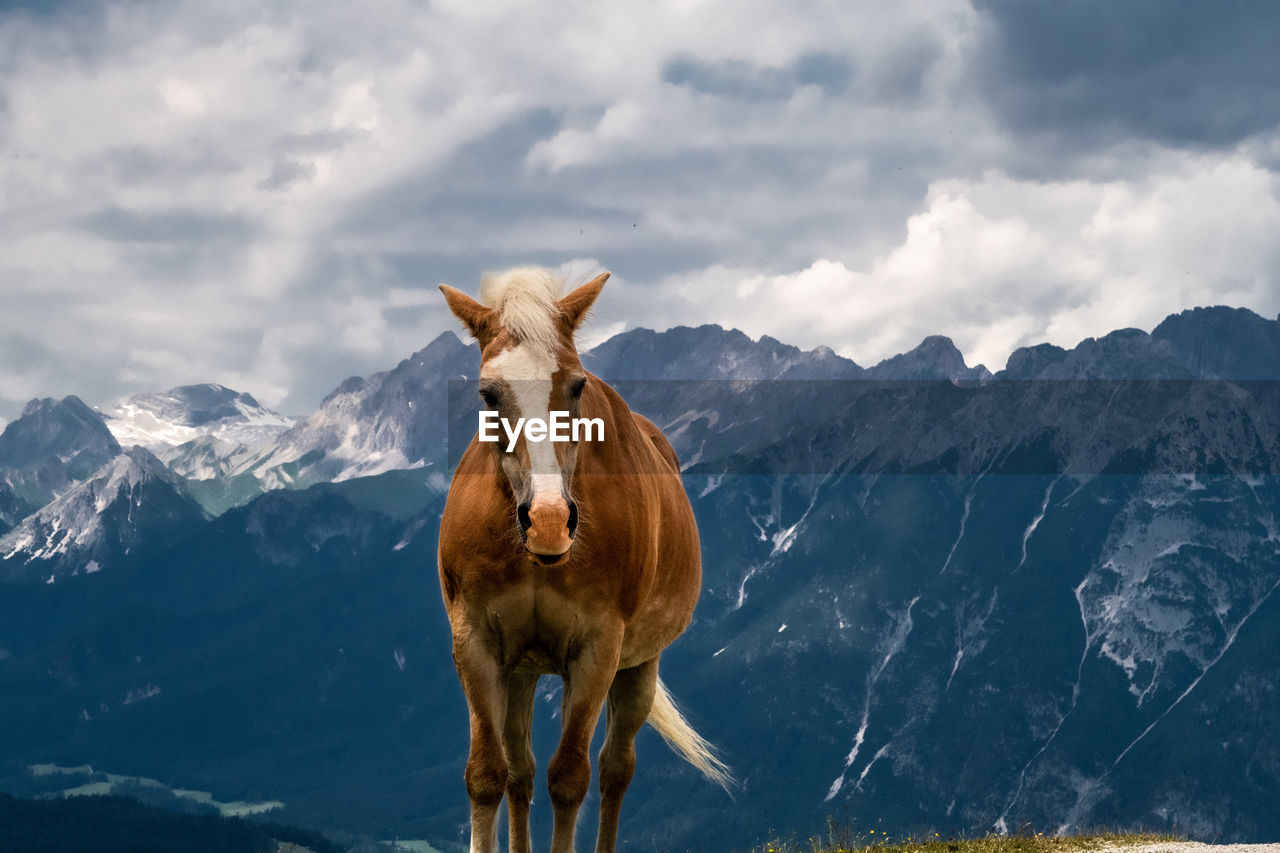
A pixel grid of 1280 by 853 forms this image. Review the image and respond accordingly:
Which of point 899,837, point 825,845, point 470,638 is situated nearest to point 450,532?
point 470,638

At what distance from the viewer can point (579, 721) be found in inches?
450

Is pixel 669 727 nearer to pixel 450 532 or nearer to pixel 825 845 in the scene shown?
pixel 825 845

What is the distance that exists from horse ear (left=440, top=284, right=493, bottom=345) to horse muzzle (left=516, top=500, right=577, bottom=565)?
213 centimetres

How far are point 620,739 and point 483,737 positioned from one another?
354cm

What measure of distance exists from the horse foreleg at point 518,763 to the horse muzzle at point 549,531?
2967 mm

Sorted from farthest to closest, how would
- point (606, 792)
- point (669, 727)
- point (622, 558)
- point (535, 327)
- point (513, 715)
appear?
point (669, 727)
point (606, 792)
point (513, 715)
point (622, 558)
point (535, 327)

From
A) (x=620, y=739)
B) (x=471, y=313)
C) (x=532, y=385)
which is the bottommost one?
(x=620, y=739)

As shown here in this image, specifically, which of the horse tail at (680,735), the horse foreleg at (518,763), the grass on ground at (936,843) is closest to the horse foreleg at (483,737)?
the horse foreleg at (518,763)

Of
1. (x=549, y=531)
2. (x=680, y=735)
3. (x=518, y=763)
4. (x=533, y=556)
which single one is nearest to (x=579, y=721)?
(x=518, y=763)

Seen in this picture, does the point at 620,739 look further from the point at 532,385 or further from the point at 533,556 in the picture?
the point at 532,385

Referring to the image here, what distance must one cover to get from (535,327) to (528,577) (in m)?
2.25

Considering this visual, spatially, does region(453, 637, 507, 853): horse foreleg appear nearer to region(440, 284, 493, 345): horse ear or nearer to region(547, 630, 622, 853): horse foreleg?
region(547, 630, 622, 853): horse foreleg

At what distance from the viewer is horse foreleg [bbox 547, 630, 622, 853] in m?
11.5

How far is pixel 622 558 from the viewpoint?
11.9 m
